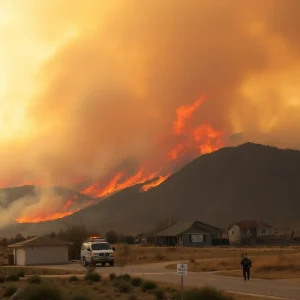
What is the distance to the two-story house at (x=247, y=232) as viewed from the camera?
134 m

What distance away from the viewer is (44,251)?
248 feet

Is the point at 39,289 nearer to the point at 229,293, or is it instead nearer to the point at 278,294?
the point at 229,293

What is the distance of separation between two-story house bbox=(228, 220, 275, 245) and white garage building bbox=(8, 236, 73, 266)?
62.3 metres

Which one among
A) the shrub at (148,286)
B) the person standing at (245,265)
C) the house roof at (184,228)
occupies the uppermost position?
the house roof at (184,228)

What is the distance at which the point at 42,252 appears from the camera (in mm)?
75312

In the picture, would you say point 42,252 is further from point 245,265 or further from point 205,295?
point 205,295

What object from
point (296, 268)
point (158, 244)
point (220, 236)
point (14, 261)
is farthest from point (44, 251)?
point (220, 236)

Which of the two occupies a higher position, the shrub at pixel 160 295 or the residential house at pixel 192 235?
the residential house at pixel 192 235

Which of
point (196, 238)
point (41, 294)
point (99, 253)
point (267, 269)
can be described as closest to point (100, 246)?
point (99, 253)

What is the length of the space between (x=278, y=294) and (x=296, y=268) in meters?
16.1

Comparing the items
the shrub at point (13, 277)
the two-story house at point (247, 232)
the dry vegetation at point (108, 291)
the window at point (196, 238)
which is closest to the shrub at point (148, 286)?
the dry vegetation at point (108, 291)

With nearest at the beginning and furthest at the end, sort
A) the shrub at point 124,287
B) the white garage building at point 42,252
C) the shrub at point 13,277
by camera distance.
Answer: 1. the shrub at point 124,287
2. the shrub at point 13,277
3. the white garage building at point 42,252

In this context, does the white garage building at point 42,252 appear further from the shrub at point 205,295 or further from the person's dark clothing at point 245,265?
the shrub at point 205,295

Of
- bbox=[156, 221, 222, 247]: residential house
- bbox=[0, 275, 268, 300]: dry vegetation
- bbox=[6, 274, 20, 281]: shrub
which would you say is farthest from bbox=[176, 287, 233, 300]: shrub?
bbox=[156, 221, 222, 247]: residential house
